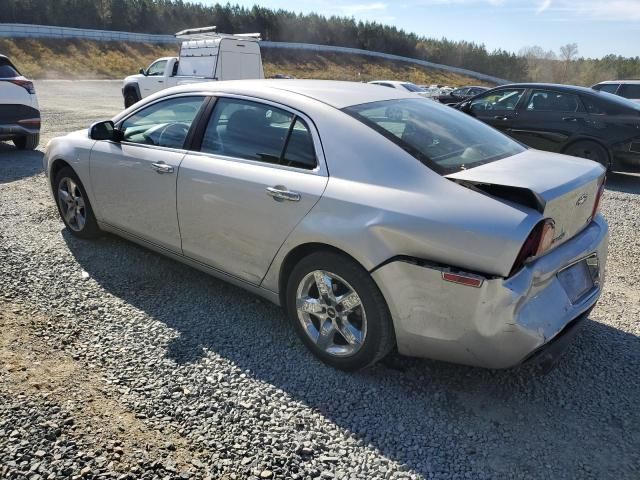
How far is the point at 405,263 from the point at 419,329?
0.36 metres

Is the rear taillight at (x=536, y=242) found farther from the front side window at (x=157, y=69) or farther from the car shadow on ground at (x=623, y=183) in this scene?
the front side window at (x=157, y=69)

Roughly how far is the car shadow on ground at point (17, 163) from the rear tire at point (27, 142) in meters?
0.12

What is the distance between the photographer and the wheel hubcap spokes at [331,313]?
2785 millimetres

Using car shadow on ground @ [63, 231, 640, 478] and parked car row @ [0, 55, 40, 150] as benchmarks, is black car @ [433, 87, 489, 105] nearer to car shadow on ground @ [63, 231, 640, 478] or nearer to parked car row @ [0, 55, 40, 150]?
parked car row @ [0, 55, 40, 150]

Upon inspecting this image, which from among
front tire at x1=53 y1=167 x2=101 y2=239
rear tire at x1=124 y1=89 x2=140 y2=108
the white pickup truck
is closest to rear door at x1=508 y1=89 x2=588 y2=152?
front tire at x1=53 y1=167 x2=101 y2=239

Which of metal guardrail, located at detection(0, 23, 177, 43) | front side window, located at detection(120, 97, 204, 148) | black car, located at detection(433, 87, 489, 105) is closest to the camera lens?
front side window, located at detection(120, 97, 204, 148)

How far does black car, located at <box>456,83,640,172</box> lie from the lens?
25.7 ft

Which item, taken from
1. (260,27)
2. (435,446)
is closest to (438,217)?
(435,446)

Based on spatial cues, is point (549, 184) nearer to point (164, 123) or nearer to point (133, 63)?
point (164, 123)

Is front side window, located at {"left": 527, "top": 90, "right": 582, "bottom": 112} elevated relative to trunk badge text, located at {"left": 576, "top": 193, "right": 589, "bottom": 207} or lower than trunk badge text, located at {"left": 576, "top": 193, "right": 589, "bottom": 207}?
lower

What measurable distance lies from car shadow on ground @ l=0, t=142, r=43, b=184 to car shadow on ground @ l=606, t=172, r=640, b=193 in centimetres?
904

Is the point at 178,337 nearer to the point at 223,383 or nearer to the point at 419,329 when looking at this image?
the point at 223,383

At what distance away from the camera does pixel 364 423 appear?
8.34ft

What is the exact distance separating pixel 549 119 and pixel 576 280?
658 centimetres
